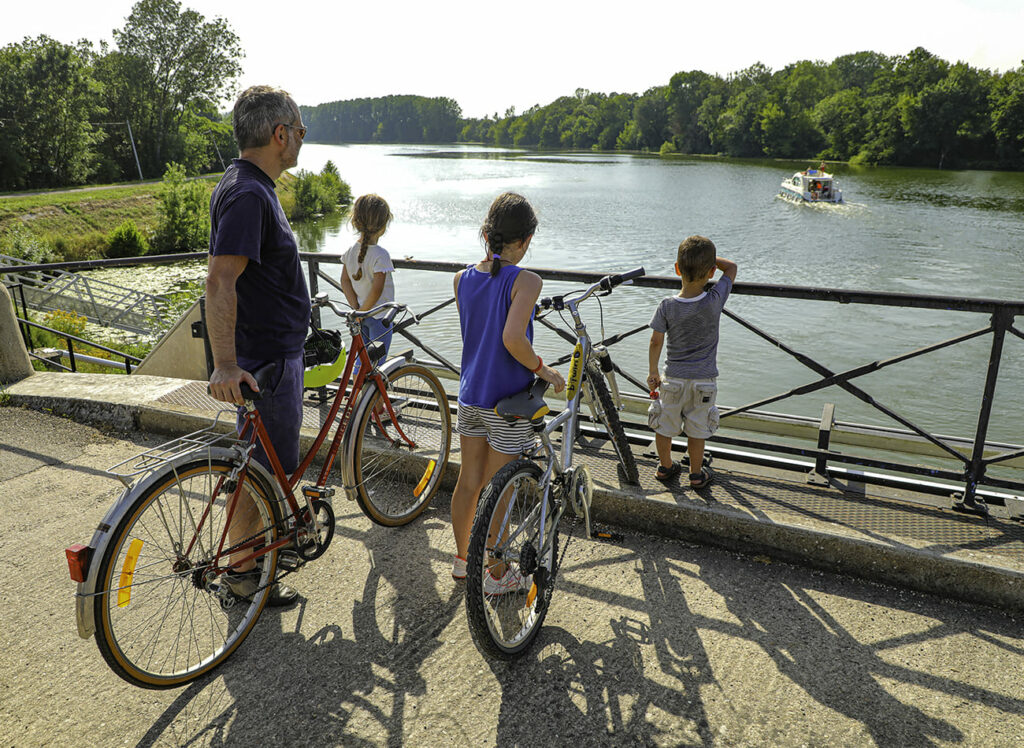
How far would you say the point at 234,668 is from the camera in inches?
103

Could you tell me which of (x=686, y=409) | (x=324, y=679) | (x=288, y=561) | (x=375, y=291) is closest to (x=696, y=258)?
(x=686, y=409)

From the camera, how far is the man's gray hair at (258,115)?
260 cm

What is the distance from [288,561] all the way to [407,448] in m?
1.16

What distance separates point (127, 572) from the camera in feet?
7.69

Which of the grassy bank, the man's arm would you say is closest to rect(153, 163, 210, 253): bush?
the grassy bank

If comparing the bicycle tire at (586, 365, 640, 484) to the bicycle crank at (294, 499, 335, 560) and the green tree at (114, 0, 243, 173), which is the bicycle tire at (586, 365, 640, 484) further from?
the green tree at (114, 0, 243, 173)

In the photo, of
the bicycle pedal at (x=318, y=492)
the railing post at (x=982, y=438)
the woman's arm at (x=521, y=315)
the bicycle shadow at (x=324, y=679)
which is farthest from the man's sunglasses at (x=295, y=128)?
the railing post at (x=982, y=438)

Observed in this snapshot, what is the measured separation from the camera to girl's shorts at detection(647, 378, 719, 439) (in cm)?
371

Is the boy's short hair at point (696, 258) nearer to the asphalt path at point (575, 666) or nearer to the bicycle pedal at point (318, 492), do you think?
the asphalt path at point (575, 666)

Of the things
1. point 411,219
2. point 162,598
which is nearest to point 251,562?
point 162,598

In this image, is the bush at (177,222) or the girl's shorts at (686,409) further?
the bush at (177,222)

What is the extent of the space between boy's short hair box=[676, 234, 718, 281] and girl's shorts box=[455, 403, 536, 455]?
1.22 m

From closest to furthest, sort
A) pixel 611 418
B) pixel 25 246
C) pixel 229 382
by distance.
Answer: pixel 229 382, pixel 611 418, pixel 25 246

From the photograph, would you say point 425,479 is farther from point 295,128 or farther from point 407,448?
point 295,128
